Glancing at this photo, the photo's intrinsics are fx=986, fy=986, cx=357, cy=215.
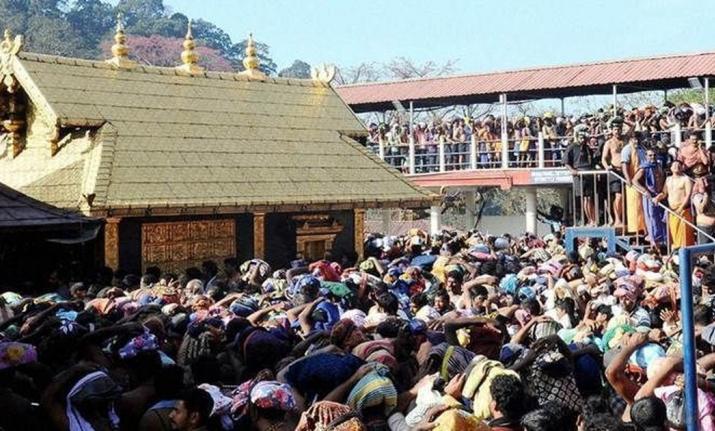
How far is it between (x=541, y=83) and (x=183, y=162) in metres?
11.4

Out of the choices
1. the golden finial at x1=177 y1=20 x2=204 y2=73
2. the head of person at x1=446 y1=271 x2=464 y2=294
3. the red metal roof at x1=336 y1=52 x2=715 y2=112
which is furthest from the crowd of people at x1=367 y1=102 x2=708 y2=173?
the head of person at x1=446 y1=271 x2=464 y2=294

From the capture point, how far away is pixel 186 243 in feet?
47.5

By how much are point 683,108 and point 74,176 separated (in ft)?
42.7

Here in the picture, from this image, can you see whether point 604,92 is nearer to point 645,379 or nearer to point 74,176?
point 74,176

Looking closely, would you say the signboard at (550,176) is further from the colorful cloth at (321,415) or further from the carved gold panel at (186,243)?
the colorful cloth at (321,415)

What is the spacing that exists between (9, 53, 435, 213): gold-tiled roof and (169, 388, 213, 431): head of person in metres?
8.18

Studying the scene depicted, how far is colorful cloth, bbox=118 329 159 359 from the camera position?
6.01 meters

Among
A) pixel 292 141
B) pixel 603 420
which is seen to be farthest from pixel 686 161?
pixel 603 420

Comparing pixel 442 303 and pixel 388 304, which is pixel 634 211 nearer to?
pixel 442 303

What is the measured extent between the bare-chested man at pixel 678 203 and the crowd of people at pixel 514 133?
18.6 feet

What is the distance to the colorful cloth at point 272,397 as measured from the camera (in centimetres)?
520

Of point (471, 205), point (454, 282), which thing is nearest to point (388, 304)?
point (454, 282)

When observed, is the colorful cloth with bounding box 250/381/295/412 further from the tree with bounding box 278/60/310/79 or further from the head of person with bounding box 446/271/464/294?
the tree with bounding box 278/60/310/79

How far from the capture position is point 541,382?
5848 mm
